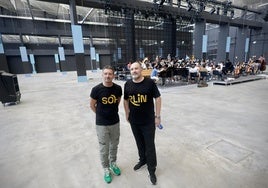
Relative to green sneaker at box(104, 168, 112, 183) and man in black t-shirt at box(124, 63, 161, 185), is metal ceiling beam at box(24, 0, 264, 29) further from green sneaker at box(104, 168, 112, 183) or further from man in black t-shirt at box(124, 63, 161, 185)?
green sneaker at box(104, 168, 112, 183)

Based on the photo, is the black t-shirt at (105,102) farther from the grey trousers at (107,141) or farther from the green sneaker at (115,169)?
the green sneaker at (115,169)

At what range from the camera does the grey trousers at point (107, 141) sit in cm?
172

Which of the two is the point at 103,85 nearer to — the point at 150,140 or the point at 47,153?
the point at 150,140

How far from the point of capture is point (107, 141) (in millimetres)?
1754

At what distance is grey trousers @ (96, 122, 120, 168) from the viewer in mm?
1716

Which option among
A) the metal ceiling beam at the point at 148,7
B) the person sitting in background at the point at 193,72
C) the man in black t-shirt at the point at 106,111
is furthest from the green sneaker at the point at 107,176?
the metal ceiling beam at the point at 148,7

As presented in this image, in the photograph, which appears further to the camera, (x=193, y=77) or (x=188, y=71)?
(x=193, y=77)

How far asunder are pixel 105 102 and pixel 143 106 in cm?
41

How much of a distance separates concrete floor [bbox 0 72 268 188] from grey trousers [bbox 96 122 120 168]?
0.22 meters

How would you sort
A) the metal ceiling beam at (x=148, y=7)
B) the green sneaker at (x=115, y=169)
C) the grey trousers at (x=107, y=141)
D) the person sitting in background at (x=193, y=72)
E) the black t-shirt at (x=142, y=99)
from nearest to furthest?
the black t-shirt at (x=142, y=99) < the grey trousers at (x=107, y=141) < the green sneaker at (x=115, y=169) < the person sitting in background at (x=193, y=72) < the metal ceiling beam at (x=148, y=7)

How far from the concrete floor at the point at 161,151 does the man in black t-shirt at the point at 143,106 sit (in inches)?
16.4

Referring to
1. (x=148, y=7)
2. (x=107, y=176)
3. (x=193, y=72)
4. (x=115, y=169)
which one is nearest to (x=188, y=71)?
(x=193, y=72)

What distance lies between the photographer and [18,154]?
2.36 m

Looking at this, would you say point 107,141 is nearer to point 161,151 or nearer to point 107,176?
point 107,176
